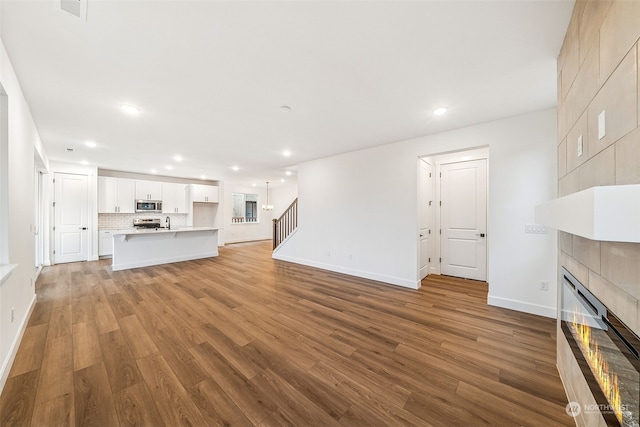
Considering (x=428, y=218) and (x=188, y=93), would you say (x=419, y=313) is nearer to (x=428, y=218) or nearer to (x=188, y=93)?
(x=428, y=218)

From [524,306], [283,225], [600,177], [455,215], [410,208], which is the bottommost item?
[524,306]

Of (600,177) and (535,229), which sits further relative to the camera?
(535,229)

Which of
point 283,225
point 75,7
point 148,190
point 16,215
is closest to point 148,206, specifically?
point 148,190

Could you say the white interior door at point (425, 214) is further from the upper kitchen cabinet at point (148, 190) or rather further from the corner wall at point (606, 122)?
the upper kitchen cabinet at point (148, 190)

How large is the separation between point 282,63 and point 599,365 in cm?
288

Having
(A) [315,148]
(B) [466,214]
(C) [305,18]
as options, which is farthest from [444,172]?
(C) [305,18]

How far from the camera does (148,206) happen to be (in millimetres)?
7320

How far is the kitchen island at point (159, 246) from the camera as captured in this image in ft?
17.6

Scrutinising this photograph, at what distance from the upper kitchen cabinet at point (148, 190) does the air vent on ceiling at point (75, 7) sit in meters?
6.97

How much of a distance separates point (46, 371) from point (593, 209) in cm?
372

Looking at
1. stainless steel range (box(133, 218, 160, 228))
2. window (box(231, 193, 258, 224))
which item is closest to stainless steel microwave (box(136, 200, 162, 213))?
stainless steel range (box(133, 218, 160, 228))

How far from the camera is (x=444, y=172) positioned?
15.9 ft

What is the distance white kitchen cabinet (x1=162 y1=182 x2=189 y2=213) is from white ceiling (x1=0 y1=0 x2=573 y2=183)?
4.26 m

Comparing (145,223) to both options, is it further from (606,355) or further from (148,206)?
(606,355)
